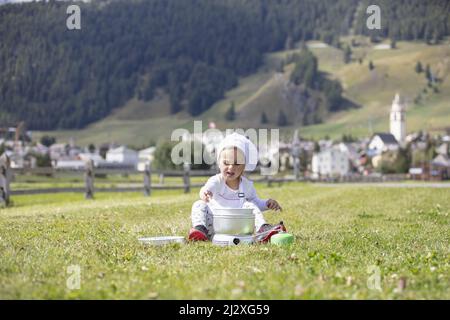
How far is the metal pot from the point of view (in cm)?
967

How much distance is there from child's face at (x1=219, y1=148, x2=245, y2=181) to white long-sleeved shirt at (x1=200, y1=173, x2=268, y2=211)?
0.12 m

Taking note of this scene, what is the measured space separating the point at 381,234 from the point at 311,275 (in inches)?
197

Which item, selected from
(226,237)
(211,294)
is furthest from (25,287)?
(226,237)

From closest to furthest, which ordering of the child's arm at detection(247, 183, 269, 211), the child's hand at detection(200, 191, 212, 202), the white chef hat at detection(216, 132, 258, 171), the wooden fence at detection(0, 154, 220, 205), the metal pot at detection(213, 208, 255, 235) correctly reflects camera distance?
1. the metal pot at detection(213, 208, 255, 235)
2. the child's hand at detection(200, 191, 212, 202)
3. the white chef hat at detection(216, 132, 258, 171)
4. the child's arm at detection(247, 183, 269, 211)
5. the wooden fence at detection(0, 154, 220, 205)

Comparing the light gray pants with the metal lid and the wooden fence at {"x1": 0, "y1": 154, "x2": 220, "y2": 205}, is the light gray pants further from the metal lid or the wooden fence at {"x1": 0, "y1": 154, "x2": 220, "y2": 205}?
the wooden fence at {"x1": 0, "y1": 154, "x2": 220, "y2": 205}

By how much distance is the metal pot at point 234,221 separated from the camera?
31.7ft

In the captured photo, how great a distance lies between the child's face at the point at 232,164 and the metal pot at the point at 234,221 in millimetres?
799

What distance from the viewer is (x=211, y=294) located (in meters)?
5.77

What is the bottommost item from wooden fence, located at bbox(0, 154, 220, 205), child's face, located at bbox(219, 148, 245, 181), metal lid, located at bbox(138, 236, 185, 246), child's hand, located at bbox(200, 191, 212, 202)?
wooden fence, located at bbox(0, 154, 220, 205)

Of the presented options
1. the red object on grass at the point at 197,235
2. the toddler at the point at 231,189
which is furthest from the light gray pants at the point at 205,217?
the red object on grass at the point at 197,235

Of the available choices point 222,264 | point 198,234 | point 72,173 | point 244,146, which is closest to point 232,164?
point 244,146

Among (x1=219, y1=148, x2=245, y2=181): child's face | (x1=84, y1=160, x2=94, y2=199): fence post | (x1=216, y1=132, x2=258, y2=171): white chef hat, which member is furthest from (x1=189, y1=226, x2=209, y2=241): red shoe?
(x1=84, y1=160, x2=94, y2=199): fence post
